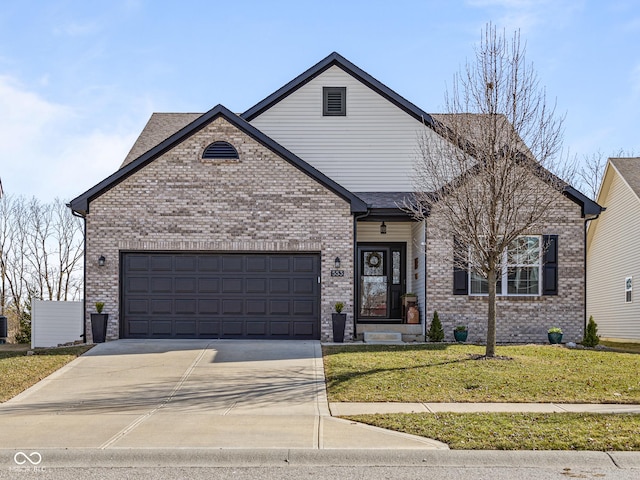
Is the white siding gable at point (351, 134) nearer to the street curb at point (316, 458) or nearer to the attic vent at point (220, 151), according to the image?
the attic vent at point (220, 151)

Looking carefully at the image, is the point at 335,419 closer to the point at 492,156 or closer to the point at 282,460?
the point at 282,460

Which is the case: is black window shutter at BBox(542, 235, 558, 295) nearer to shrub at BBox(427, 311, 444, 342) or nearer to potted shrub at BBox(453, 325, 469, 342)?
potted shrub at BBox(453, 325, 469, 342)

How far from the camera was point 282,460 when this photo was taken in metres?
A: 8.37

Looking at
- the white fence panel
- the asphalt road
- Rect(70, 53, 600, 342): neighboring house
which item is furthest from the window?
the asphalt road

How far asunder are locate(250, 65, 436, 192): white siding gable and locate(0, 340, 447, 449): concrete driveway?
551 cm

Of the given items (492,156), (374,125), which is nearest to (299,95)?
(374,125)

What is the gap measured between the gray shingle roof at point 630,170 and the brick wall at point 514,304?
20.0 feet

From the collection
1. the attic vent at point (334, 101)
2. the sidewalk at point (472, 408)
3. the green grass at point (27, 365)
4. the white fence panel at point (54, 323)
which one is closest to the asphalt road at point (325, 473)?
the sidewalk at point (472, 408)

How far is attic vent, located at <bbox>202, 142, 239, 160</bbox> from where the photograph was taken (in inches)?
755

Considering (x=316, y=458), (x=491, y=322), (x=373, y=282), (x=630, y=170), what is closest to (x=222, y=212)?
(x=373, y=282)

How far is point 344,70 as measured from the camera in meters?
22.1

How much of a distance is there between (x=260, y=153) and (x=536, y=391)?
9480mm

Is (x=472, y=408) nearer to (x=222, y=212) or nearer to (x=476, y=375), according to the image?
(x=476, y=375)

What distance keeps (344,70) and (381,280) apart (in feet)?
20.0
